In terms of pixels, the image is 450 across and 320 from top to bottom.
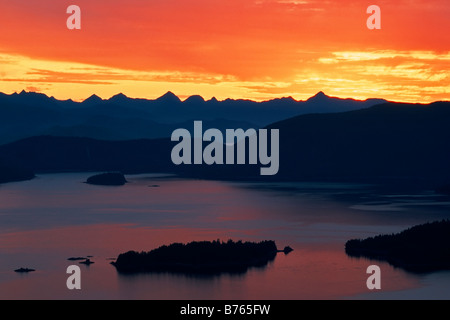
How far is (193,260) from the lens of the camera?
5672cm

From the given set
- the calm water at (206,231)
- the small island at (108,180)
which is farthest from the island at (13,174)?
the calm water at (206,231)

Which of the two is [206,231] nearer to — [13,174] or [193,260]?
[193,260]

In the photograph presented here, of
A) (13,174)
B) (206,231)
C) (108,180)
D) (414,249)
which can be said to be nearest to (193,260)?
(414,249)

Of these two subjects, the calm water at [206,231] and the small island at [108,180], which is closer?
the calm water at [206,231]

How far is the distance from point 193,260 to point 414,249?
17.4 meters

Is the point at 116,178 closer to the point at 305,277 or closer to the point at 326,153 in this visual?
the point at 326,153

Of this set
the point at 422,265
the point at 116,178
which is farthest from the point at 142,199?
the point at 422,265

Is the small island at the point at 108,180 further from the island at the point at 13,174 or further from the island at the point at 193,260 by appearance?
the island at the point at 193,260

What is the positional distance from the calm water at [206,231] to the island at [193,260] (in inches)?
49.0

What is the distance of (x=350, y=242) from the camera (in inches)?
2613

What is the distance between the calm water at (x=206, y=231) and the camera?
5103cm

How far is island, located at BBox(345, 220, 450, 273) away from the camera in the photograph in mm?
58938

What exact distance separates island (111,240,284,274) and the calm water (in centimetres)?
124

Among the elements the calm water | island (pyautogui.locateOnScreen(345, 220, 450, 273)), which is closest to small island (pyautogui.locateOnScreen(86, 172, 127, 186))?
the calm water
